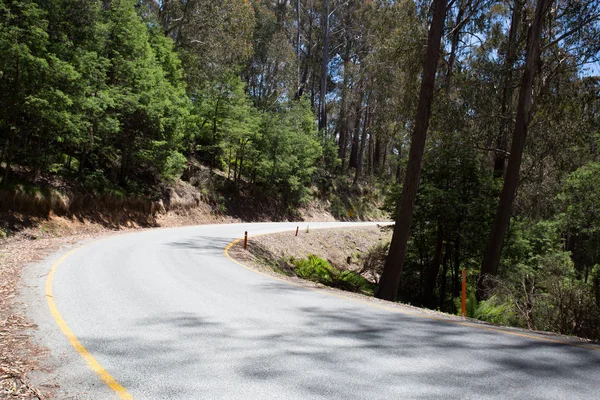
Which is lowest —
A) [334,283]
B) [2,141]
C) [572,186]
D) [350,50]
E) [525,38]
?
[334,283]

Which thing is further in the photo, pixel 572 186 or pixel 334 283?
pixel 572 186

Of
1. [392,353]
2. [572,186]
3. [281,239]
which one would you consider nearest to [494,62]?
[572,186]

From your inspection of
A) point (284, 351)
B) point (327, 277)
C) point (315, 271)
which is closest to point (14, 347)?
point (284, 351)

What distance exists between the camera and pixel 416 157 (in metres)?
12.7

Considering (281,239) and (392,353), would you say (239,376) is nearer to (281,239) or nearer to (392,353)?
(392,353)

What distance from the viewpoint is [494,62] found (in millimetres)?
17203

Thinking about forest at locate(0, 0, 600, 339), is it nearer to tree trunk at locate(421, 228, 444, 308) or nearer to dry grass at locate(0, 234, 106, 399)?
tree trunk at locate(421, 228, 444, 308)

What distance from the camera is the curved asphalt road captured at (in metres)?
4.12

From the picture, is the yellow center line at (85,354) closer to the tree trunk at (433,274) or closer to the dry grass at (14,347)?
the dry grass at (14,347)

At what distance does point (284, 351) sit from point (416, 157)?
894 cm

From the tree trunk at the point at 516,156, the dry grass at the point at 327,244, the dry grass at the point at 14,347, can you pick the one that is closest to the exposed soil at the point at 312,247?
the dry grass at the point at 327,244

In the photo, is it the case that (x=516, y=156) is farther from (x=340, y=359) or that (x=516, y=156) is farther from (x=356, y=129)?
(x=356, y=129)

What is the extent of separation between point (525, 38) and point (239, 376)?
57.3ft

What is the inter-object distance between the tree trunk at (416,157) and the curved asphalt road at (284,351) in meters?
4.30
